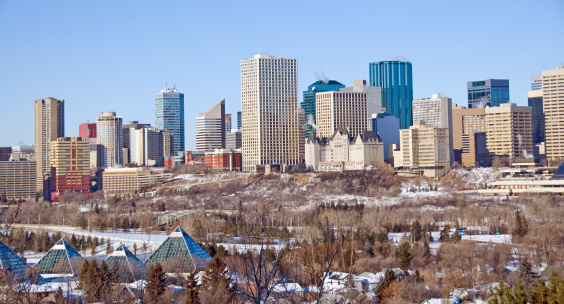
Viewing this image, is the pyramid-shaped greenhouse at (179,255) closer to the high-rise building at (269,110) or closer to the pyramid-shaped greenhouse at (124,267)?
the pyramid-shaped greenhouse at (124,267)

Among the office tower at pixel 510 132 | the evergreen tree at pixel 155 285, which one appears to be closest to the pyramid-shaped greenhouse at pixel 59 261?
the evergreen tree at pixel 155 285

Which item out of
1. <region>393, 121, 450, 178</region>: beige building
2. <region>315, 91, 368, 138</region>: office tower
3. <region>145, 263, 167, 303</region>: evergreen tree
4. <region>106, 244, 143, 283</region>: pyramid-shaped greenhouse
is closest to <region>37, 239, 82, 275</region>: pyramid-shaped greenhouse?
<region>106, 244, 143, 283</region>: pyramid-shaped greenhouse

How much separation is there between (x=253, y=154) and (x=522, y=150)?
57.0m

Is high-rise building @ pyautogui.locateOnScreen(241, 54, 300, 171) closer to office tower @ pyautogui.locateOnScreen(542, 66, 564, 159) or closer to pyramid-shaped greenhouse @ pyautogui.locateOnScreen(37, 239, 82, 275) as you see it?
office tower @ pyautogui.locateOnScreen(542, 66, 564, 159)

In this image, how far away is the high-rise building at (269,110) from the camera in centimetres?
18450

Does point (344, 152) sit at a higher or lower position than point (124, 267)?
higher

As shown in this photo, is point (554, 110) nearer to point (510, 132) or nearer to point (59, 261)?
point (510, 132)

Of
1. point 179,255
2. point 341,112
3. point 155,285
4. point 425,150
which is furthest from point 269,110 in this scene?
point 155,285

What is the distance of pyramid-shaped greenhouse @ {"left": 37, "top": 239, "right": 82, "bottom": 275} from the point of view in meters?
79.8

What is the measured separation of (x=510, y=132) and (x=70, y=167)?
95617mm

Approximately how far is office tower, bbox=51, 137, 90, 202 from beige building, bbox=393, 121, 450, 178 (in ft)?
242

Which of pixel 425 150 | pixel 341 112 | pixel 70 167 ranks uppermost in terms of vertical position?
pixel 341 112

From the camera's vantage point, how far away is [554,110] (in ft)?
646

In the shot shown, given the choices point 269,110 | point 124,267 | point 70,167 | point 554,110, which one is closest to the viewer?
point 124,267
